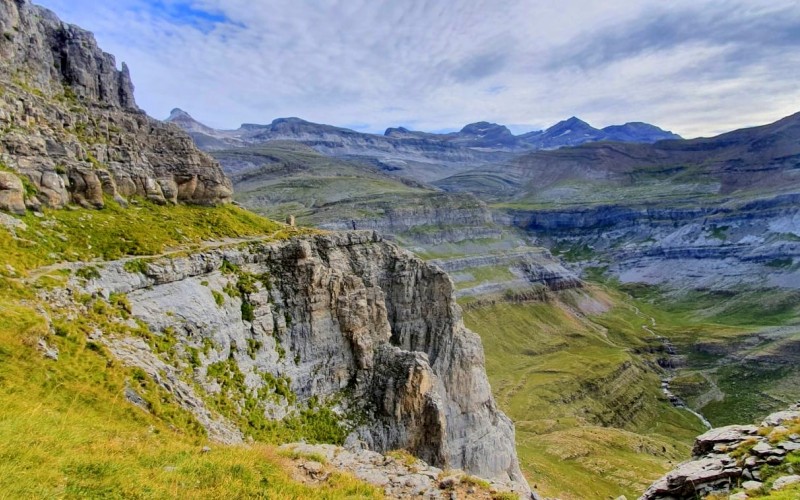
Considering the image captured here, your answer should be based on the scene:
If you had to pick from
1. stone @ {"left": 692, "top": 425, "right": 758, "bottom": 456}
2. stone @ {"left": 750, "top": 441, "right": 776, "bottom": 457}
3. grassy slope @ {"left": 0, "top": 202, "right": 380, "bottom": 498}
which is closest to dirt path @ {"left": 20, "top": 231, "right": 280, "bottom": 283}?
grassy slope @ {"left": 0, "top": 202, "right": 380, "bottom": 498}

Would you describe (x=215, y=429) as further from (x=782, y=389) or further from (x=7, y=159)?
(x=782, y=389)

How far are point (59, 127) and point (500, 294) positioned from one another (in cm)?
18032

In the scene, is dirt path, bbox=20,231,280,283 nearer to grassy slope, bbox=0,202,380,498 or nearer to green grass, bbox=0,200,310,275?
green grass, bbox=0,200,310,275

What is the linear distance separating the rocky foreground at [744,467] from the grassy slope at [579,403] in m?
52.0

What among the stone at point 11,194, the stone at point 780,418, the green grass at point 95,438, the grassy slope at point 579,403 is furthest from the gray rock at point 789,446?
the grassy slope at point 579,403

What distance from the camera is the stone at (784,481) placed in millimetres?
13495

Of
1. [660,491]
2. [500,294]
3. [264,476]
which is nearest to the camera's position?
[264,476]

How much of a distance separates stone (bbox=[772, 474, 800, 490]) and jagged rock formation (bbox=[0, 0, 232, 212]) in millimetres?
37321

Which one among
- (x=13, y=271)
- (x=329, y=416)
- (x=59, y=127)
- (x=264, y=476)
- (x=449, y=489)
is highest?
(x=59, y=127)

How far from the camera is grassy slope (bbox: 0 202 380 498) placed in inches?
488

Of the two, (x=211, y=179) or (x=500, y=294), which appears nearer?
(x=211, y=179)

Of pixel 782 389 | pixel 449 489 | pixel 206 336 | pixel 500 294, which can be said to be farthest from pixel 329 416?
pixel 500 294

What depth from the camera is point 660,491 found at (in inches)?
685

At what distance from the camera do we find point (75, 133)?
1382 inches
